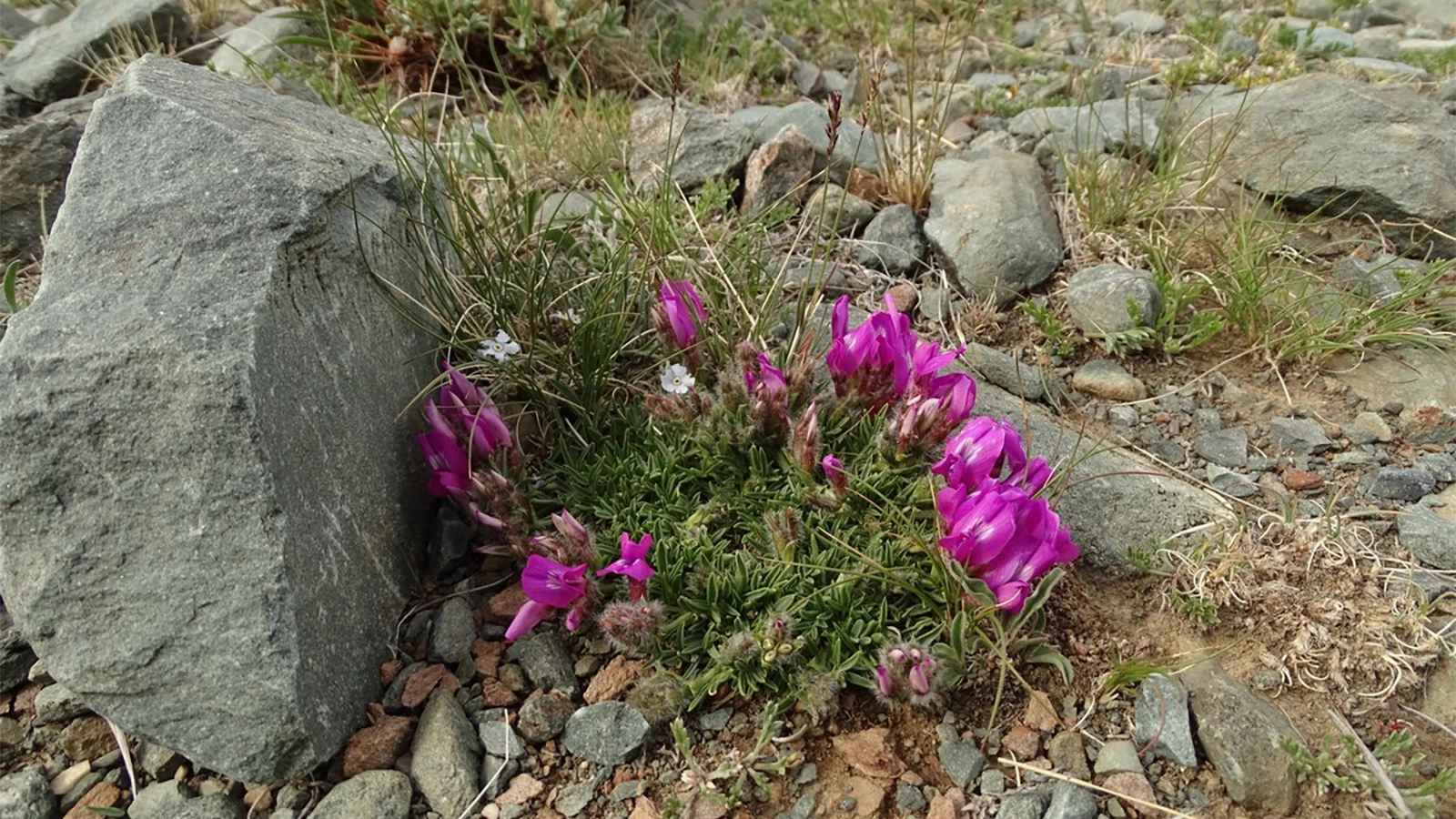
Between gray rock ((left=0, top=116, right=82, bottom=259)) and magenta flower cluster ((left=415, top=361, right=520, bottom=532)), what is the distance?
7.68 ft

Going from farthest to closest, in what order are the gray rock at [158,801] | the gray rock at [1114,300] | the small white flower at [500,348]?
the gray rock at [1114,300]
the small white flower at [500,348]
the gray rock at [158,801]

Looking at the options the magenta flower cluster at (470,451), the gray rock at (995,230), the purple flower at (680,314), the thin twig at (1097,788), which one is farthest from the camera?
the gray rock at (995,230)

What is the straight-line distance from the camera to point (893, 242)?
4.32 m

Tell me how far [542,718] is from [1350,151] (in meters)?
3.90

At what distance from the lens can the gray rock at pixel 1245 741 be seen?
8.29 ft

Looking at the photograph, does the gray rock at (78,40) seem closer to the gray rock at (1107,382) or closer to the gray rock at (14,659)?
the gray rock at (14,659)

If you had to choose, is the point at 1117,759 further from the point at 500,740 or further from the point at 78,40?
the point at 78,40

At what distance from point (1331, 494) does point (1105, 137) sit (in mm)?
2065

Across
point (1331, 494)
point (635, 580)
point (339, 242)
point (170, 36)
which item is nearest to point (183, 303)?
point (339, 242)

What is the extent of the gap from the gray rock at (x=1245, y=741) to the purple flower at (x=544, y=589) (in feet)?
5.19

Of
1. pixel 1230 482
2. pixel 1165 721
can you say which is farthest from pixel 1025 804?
pixel 1230 482

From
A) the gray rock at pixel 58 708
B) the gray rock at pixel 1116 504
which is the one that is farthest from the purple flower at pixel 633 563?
the gray rock at pixel 58 708

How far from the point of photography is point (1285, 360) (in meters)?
3.86

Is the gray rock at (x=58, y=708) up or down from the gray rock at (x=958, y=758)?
up
